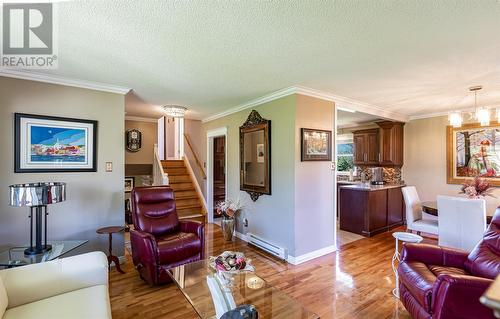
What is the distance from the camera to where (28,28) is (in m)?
1.83

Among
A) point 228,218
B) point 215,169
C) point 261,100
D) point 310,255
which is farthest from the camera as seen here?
point 215,169

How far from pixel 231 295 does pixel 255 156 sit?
251 centimetres

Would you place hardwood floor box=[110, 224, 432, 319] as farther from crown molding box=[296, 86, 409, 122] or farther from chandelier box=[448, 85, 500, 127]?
crown molding box=[296, 86, 409, 122]

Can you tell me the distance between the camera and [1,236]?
8.71 feet

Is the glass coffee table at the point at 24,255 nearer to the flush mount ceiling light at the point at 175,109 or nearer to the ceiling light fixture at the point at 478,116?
the flush mount ceiling light at the point at 175,109

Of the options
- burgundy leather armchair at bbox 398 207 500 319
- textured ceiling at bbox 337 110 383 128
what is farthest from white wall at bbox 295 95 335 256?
textured ceiling at bbox 337 110 383 128

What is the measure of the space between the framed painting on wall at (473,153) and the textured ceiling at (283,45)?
1.38 m

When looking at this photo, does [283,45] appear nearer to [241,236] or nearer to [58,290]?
[58,290]

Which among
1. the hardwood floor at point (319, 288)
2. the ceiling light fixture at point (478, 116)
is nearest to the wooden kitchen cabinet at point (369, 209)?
the hardwood floor at point (319, 288)

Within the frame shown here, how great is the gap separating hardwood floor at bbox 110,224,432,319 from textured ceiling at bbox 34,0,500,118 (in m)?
2.38

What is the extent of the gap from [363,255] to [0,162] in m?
4.72

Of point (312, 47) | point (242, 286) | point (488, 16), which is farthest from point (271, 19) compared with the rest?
point (242, 286)

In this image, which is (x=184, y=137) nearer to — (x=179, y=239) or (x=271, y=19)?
(x=179, y=239)

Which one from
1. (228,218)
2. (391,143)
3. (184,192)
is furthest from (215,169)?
(391,143)
